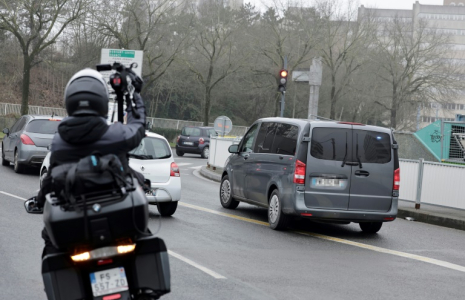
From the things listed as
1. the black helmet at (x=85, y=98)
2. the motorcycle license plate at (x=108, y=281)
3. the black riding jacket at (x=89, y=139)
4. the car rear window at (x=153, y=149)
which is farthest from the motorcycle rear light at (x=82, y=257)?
the car rear window at (x=153, y=149)

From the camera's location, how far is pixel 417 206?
55.7 feet

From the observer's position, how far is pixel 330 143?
12.0m

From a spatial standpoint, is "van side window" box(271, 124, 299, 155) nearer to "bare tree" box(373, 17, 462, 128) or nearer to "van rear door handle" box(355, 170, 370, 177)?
"van rear door handle" box(355, 170, 370, 177)

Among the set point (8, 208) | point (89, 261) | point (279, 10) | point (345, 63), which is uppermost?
point (279, 10)

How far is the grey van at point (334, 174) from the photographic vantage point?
39.1 ft

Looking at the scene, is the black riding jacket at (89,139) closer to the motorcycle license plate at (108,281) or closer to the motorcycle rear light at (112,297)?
the motorcycle license plate at (108,281)

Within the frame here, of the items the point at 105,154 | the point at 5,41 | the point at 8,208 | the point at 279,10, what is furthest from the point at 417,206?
the point at 5,41

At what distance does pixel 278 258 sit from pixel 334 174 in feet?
9.16

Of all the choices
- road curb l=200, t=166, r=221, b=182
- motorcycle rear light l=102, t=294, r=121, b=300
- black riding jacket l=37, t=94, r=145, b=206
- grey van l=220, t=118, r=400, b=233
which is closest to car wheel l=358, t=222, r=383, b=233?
grey van l=220, t=118, r=400, b=233

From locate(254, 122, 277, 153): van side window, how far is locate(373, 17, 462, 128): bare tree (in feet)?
155

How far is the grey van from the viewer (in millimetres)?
11906

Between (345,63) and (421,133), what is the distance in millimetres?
39990

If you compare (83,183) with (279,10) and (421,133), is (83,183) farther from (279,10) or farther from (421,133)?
(279,10)

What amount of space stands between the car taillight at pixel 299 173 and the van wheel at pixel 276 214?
59 centimetres
